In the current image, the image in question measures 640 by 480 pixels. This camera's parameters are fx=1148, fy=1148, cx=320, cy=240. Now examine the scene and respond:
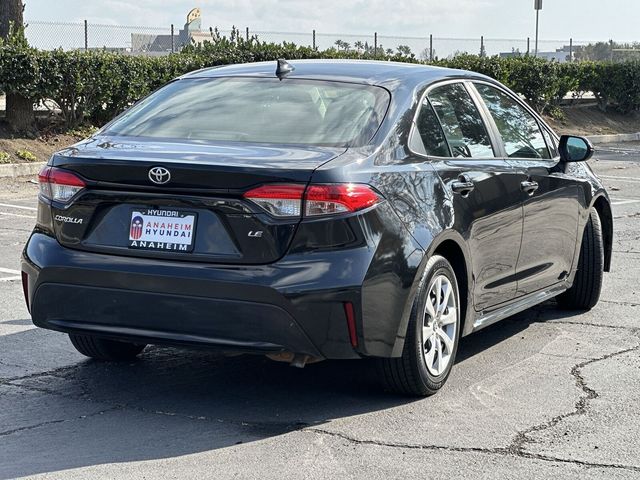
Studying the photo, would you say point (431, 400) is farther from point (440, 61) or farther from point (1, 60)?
point (440, 61)

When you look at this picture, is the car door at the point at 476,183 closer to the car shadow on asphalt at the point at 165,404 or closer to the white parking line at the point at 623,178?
the car shadow on asphalt at the point at 165,404

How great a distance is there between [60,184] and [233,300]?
1.03m

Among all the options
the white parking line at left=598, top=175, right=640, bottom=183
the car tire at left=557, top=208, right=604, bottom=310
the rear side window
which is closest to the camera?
the rear side window

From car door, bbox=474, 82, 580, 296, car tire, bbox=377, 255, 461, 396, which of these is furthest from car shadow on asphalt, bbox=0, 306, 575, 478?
car door, bbox=474, 82, 580, 296

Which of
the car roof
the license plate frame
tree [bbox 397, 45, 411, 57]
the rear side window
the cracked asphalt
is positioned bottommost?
the cracked asphalt

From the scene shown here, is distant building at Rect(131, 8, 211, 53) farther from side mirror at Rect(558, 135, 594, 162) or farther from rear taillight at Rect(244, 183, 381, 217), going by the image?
rear taillight at Rect(244, 183, 381, 217)

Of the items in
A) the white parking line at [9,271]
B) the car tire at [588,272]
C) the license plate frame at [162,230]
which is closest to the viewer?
the license plate frame at [162,230]

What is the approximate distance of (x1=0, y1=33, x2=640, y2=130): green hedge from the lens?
59.5 ft

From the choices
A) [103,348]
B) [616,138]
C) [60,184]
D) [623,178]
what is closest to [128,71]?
[623,178]

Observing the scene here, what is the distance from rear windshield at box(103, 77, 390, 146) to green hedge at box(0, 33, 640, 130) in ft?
42.1

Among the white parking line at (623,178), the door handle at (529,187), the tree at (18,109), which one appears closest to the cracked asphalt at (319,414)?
the door handle at (529,187)

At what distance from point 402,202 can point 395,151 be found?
11.4 inches

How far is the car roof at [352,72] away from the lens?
5840mm

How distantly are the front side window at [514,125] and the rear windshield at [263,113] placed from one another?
1170 mm
